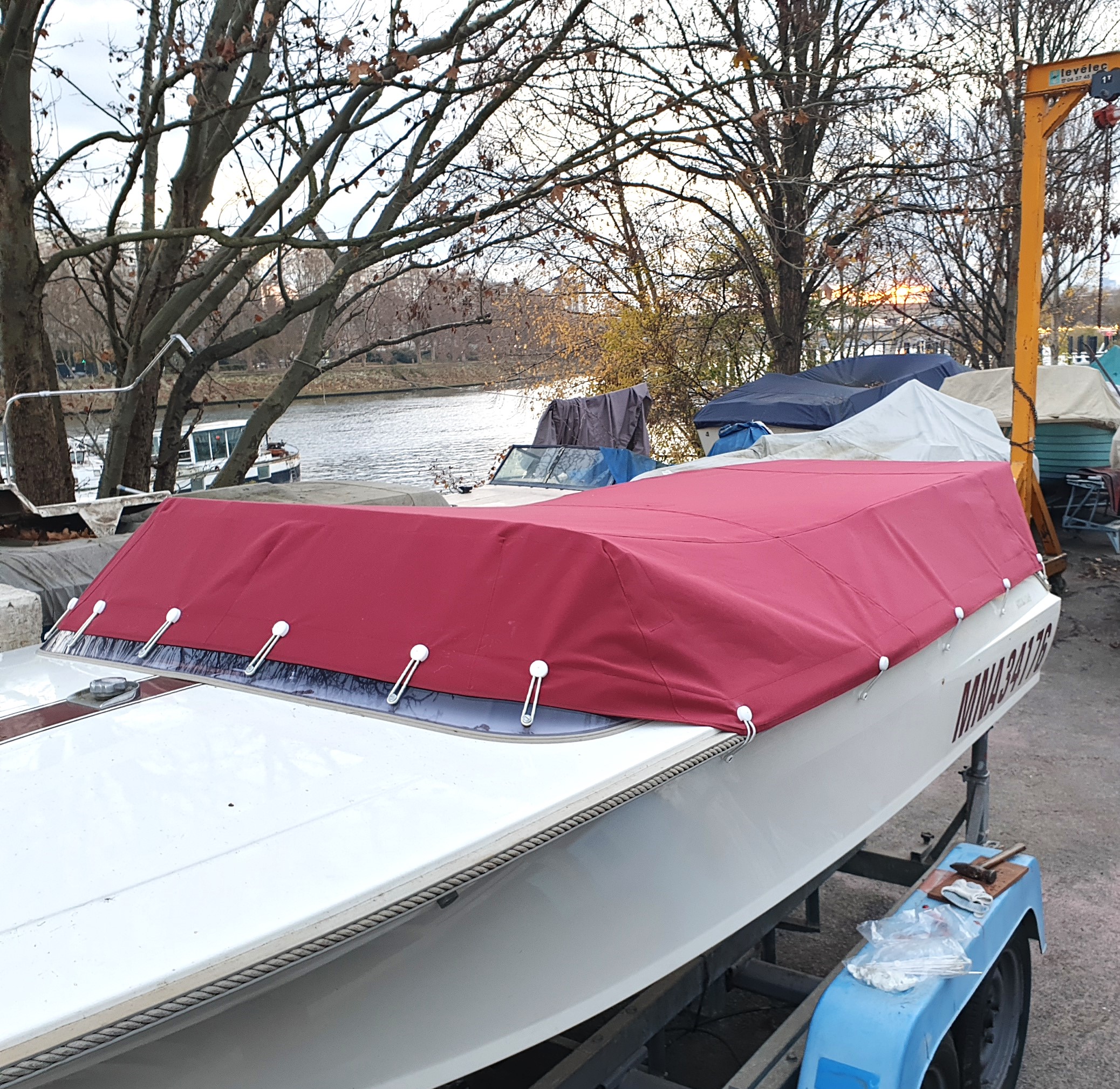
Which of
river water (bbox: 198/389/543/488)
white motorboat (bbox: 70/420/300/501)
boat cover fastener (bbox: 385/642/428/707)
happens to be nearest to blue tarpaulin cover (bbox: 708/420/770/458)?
river water (bbox: 198/389/543/488)

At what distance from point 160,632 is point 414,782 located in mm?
1288

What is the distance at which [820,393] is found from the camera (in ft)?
41.0

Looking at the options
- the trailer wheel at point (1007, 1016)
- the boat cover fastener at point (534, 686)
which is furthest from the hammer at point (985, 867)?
the boat cover fastener at point (534, 686)

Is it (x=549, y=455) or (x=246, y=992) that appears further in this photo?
(x=549, y=455)

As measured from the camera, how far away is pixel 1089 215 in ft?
55.8

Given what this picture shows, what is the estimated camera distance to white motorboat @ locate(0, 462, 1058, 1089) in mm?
1660

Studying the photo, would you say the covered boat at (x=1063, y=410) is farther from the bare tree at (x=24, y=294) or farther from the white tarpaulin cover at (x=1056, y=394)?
the bare tree at (x=24, y=294)

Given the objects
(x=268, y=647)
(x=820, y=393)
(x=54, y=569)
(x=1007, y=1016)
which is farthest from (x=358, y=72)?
(x=820, y=393)

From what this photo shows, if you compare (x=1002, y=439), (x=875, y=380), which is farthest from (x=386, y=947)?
(x=875, y=380)

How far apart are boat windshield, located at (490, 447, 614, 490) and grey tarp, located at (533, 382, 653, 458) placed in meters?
1.83

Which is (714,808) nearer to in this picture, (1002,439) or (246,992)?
(246,992)

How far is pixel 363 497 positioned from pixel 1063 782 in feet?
14.7

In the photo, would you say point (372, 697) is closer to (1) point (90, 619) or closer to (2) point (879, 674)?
(1) point (90, 619)

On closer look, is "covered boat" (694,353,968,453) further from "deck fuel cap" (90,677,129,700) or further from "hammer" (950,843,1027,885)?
"deck fuel cap" (90,677,129,700)
